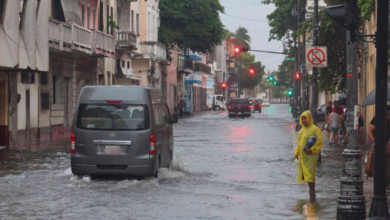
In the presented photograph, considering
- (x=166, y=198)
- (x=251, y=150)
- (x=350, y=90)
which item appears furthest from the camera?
(x=251, y=150)

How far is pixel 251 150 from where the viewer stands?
29656 millimetres

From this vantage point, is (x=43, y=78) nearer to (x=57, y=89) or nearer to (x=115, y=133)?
(x=57, y=89)

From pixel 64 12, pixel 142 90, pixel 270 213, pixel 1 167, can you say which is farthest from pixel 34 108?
pixel 270 213

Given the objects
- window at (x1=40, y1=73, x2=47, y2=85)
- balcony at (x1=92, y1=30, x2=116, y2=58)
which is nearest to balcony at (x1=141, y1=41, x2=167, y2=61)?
balcony at (x1=92, y1=30, x2=116, y2=58)

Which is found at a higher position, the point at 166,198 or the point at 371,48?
the point at 371,48

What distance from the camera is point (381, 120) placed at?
1090 cm

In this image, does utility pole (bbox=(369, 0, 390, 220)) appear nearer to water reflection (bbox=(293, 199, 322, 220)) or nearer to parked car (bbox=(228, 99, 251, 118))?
water reflection (bbox=(293, 199, 322, 220))

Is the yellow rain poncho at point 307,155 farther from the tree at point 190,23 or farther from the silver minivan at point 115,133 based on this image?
the tree at point 190,23

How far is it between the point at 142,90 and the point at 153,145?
117 centimetres

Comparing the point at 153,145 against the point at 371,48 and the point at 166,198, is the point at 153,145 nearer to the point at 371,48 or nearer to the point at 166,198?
the point at 166,198

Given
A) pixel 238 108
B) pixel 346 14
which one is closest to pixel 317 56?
pixel 346 14

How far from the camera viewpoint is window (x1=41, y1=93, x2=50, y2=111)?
118 feet

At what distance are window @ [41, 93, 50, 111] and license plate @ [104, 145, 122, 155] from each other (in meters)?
19.1

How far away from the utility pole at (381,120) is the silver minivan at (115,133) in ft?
23.2
